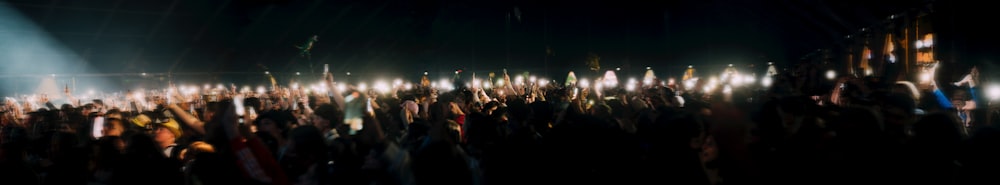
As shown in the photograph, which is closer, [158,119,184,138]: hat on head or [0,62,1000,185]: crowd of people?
[0,62,1000,185]: crowd of people

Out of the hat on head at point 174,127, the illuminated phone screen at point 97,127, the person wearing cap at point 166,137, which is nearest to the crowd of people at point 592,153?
the person wearing cap at point 166,137

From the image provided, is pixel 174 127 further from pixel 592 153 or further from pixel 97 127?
pixel 592 153

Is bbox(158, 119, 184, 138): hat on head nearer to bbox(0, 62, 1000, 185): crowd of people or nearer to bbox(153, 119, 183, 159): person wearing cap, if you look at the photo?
bbox(153, 119, 183, 159): person wearing cap

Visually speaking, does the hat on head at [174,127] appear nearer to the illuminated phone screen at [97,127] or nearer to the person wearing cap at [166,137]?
the person wearing cap at [166,137]

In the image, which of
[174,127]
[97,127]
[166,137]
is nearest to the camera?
[166,137]

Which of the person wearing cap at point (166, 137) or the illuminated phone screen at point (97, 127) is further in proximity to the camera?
the illuminated phone screen at point (97, 127)

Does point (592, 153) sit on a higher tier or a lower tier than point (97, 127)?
lower

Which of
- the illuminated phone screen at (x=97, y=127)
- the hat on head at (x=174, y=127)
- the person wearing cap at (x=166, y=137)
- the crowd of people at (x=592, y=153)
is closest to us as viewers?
the crowd of people at (x=592, y=153)

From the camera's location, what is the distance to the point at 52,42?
20.0 m

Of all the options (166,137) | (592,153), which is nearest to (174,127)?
(166,137)

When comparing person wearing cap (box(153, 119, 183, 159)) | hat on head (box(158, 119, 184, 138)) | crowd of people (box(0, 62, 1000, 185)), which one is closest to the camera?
crowd of people (box(0, 62, 1000, 185))

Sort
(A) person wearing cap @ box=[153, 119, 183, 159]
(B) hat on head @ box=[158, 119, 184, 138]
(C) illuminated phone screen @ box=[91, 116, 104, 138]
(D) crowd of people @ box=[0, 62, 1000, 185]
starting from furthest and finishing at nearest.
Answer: (C) illuminated phone screen @ box=[91, 116, 104, 138] < (B) hat on head @ box=[158, 119, 184, 138] < (A) person wearing cap @ box=[153, 119, 183, 159] < (D) crowd of people @ box=[0, 62, 1000, 185]

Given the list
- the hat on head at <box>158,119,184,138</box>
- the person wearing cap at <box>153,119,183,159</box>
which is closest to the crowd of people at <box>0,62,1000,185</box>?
the person wearing cap at <box>153,119,183,159</box>

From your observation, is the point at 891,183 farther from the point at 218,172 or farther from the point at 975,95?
the point at 975,95
